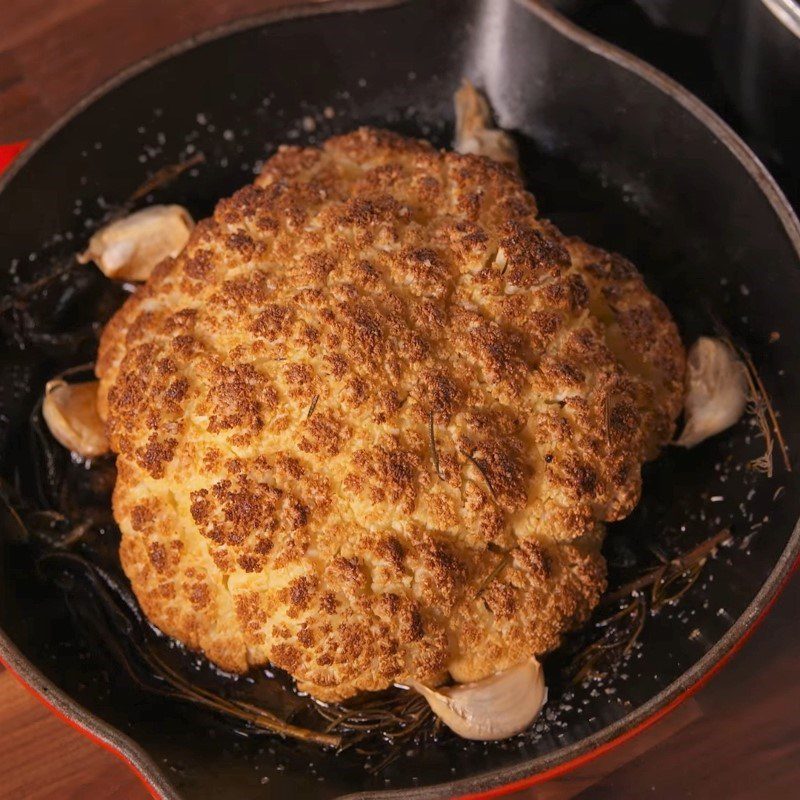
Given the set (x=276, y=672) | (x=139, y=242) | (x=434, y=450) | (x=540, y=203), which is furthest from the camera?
(x=540, y=203)

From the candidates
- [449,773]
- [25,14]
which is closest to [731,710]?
[449,773]

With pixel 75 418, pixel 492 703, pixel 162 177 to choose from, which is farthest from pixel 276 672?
pixel 162 177

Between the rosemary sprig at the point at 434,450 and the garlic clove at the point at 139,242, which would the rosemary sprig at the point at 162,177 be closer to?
the garlic clove at the point at 139,242

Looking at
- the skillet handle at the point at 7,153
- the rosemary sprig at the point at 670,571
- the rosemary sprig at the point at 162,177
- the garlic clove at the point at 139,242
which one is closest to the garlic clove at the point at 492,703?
the rosemary sprig at the point at 670,571

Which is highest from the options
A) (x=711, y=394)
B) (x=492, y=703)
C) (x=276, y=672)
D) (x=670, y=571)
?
(x=711, y=394)

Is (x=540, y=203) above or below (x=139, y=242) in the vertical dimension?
above

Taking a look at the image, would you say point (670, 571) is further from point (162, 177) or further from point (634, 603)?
point (162, 177)

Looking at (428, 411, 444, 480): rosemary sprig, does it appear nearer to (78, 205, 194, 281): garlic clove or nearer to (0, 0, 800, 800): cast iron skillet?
→ (0, 0, 800, 800): cast iron skillet
